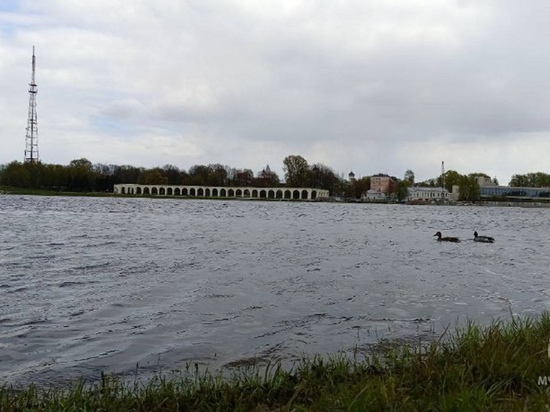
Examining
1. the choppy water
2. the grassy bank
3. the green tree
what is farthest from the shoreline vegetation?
the green tree

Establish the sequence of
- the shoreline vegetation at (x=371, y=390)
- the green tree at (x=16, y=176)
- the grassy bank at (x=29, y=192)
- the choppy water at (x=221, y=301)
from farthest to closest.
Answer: the green tree at (x=16, y=176), the grassy bank at (x=29, y=192), the choppy water at (x=221, y=301), the shoreline vegetation at (x=371, y=390)

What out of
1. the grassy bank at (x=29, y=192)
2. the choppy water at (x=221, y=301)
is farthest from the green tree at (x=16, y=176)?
the choppy water at (x=221, y=301)

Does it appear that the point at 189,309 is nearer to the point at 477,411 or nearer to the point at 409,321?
the point at 409,321

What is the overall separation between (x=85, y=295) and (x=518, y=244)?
3300 centimetres

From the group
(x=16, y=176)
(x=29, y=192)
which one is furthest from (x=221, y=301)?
(x=16, y=176)

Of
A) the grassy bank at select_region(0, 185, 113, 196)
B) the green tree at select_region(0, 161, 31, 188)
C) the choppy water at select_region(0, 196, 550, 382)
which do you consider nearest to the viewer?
the choppy water at select_region(0, 196, 550, 382)

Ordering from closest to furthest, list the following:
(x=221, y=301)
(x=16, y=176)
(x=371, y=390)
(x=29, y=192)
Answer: (x=371, y=390)
(x=221, y=301)
(x=29, y=192)
(x=16, y=176)

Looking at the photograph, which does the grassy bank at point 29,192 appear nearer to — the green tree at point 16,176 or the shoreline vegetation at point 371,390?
the green tree at point 16,176

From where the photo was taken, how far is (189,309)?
14.1m

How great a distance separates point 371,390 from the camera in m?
5.93

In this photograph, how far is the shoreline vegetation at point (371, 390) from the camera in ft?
18.5

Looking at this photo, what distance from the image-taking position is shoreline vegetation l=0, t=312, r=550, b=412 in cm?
562

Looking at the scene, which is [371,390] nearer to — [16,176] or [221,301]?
[221,301]

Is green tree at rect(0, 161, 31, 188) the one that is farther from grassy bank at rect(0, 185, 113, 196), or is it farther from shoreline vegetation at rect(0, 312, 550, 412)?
shoreline vegetation at rect(0, 312, 550, 412)
